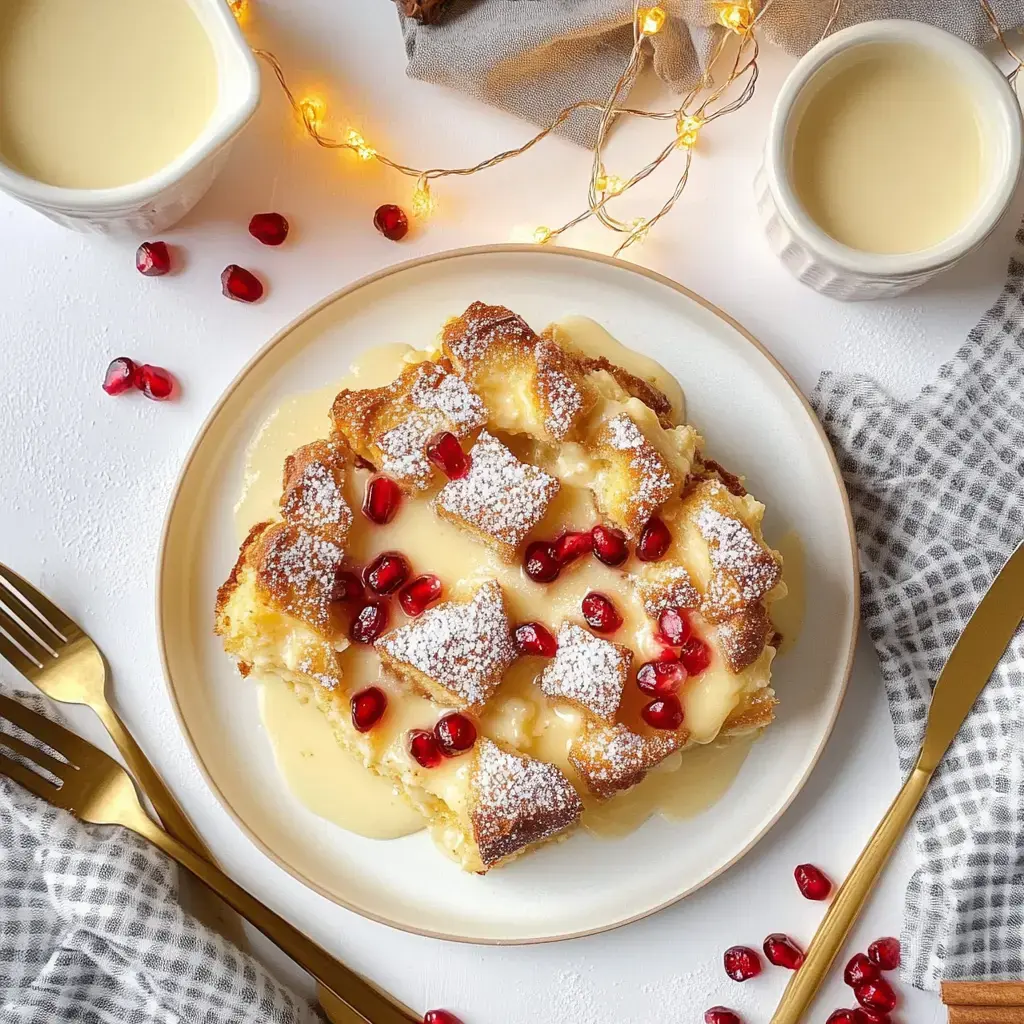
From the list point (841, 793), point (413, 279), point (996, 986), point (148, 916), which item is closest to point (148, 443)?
point (413, 279)

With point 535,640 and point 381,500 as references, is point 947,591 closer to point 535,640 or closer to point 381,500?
point 535,640

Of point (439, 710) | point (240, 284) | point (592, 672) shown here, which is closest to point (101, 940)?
point (439, 710)

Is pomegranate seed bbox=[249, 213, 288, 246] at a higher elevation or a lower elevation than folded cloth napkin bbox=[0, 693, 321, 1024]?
higher

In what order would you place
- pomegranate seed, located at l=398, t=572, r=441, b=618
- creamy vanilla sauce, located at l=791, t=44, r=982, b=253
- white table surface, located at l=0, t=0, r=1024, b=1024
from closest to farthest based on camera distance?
1. pomegranate seed, located at l=398, t=572, r=441, b=618
2. creamy vanilla sauce, located at l=791, t=44, r=982, b=253
3. white table surface, located at l=0, t=0, r=1024, b=1024

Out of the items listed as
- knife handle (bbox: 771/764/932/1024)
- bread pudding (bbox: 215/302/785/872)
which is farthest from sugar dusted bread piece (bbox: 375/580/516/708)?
knife handle (bbox: 771/764/932/1024)

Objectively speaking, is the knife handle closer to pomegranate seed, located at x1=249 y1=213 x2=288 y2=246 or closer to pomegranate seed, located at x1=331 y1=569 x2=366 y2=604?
pomegranate seed, located at x1=331 y1=569 x2=366 y2=604

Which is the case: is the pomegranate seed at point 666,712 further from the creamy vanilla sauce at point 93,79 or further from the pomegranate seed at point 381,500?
the creamy vanilla sauce at point 93,79
